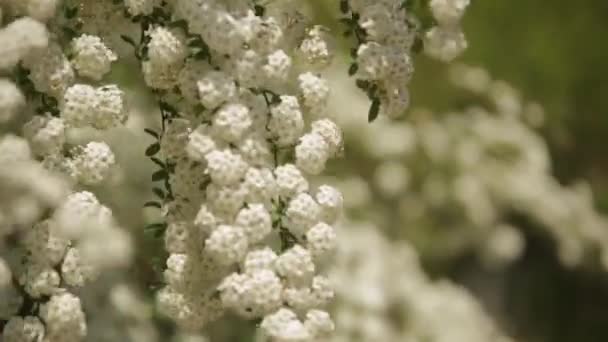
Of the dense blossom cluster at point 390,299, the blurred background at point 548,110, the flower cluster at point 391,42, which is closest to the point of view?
the flower cluster at point 391,42

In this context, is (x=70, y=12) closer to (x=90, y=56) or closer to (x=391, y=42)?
(x=90, y=56)

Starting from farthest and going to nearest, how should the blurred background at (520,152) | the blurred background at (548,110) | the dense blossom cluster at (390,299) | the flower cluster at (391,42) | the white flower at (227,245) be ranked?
the blurred background at (548,110), the blurred background at (520,152), the dense blossom cluster at (390,299), the flower cluster at (391,42), the white flower at (227,245)

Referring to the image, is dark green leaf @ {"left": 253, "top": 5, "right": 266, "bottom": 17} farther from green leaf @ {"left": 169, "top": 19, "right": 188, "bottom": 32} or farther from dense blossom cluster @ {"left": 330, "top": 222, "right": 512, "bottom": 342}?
dense blossom cluster @ {"left": 330, "top": 222, "right": 512, "bottom": 342}

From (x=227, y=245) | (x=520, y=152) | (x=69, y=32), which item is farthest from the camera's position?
(x=520, y=152)

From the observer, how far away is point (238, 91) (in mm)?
794

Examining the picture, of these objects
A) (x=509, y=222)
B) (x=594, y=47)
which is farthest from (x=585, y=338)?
(x=594, y=47)

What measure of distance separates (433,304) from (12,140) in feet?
4.08

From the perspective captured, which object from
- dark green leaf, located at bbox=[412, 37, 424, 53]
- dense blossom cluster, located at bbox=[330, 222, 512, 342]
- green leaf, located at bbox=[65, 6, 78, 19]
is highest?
dense blossom cluster, located at bbox=[330, 222, 512, 342]

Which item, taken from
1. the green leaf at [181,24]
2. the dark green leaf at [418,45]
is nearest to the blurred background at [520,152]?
the dark green leaf at [418,45]

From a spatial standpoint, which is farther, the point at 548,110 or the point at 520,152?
the point at 548,110

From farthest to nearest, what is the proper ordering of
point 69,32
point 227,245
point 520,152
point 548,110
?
point 548,110, point 520,152, point 69,32, point 227,245

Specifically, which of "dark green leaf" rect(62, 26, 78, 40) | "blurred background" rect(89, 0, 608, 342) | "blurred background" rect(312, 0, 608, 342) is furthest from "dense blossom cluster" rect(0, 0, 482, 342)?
"blurred background" rect(312, 0, 608, 342)

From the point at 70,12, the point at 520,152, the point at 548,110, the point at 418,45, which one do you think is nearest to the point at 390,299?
the point at 520,152

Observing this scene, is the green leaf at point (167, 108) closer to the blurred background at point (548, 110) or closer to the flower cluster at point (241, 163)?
the flower cluster at point (241, 163)
